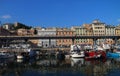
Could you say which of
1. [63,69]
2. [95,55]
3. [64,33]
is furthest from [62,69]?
[64,33]

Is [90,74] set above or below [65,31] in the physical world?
below

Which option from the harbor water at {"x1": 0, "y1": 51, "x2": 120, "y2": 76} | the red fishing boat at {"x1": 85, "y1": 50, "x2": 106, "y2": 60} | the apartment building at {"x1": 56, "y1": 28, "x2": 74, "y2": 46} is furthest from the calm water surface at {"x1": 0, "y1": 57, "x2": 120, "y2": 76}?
the apartment building at {"x1": 56, "y1": 28, "x2": 74, "y2": 46}

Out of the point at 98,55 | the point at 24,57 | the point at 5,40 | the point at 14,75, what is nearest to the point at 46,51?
the point at 24,57

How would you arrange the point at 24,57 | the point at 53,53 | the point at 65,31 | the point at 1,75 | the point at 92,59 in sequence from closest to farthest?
the point at 1,75 → the point at 92,59 → the point at 24,57 → the point at 53,53 → the point at 65,31

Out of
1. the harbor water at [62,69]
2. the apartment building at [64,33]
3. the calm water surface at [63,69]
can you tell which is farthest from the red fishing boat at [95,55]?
the apartment building at [64,33]

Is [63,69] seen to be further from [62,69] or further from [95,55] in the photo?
[95,55]

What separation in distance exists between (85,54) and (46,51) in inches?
1084

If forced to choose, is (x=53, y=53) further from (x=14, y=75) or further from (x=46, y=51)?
(x=14, y=75)

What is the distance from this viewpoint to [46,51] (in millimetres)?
120000

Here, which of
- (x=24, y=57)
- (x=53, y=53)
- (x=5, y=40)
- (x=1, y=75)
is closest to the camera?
(x=1, y=75)

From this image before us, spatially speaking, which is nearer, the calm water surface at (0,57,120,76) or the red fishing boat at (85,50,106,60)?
the calm water surface at (0,57,120,76)

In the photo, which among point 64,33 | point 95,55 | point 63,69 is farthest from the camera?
point 64,33

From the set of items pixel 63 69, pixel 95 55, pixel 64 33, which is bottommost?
pixel 63 69

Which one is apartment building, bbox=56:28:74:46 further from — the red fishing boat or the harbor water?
the harbor water
